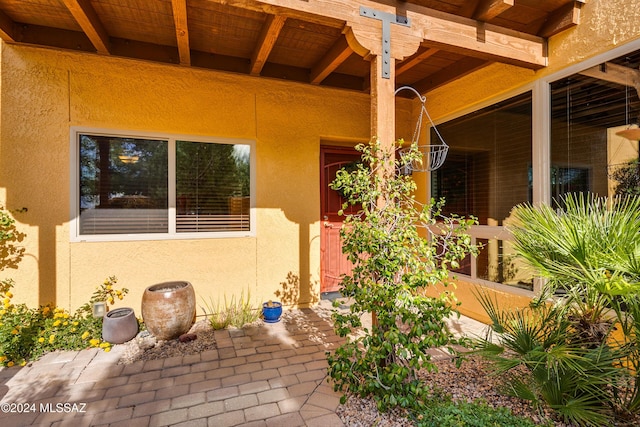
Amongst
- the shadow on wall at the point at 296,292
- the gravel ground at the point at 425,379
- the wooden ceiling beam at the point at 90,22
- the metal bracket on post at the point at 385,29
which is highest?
the wooden ceiling beam at the point at 90,22

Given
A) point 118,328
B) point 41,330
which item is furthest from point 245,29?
point 41,330

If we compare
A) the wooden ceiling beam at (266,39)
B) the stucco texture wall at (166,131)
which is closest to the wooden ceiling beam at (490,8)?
the wooden ceiling beam at (266,39)

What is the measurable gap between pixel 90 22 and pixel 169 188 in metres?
1.74

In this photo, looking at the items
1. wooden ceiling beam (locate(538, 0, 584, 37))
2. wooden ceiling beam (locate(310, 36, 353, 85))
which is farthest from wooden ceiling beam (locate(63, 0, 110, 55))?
wooden ceiling beam (locate(538, 0, 584, 37))

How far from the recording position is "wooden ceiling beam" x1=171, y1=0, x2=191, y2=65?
2.62m

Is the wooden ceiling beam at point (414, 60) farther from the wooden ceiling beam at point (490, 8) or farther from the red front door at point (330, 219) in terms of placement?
the red front door at point (330, 219)

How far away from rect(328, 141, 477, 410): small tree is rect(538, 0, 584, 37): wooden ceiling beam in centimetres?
221

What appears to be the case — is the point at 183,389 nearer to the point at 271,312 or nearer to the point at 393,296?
the point at 271,312

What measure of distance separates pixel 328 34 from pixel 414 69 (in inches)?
57.2

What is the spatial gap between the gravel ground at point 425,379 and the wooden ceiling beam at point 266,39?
3.00 m

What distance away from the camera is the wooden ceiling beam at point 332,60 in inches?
130

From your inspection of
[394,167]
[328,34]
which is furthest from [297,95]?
[394,167]

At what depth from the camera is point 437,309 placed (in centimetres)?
204

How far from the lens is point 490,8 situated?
271 centimetres
